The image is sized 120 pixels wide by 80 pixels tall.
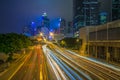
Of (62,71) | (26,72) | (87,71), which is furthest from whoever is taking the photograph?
(62,71)

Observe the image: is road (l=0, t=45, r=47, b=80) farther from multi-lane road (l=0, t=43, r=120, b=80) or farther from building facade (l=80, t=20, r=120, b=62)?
building facade (l=80, t=20, r=120, b=62)

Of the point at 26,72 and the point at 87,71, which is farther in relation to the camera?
the point at 26,72

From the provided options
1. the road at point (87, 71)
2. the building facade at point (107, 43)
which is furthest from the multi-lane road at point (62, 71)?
the building facade at point (107, 43)

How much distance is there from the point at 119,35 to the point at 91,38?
38.8 metres

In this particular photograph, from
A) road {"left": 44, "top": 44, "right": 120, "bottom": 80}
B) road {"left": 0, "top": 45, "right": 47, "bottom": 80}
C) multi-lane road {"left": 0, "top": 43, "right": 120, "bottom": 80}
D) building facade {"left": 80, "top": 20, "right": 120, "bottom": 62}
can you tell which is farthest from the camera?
building facade {"left": 80, "top": 20, "right": 120, "bottom": 62}

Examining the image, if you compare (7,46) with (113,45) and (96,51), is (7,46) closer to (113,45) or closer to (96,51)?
(96,51)

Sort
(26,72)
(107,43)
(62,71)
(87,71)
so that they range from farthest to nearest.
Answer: (107,43)
(62,71)
(26,72)
(87,71)

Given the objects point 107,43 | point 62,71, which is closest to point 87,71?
point 62,71

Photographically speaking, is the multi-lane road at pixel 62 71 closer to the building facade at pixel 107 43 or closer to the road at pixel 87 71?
the road at pixel 87 71

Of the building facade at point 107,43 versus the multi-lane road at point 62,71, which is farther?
the building facade at point 107,43

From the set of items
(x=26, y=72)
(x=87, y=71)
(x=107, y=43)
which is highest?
(x=107, y=43)

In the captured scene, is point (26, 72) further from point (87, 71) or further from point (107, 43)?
point (107, 43)

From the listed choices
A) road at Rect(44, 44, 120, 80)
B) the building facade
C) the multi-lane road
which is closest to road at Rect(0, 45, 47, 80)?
the multi-lane road

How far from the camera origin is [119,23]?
78438mm
